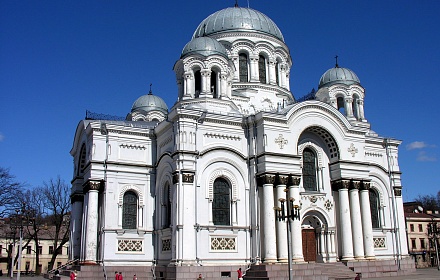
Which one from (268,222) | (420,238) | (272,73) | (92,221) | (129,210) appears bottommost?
(420,238)

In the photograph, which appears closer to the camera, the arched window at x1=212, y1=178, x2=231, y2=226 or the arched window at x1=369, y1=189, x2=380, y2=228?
the arched window at x1=212, y1=178, x2=231, y2=226

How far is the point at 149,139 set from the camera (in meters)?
27.9

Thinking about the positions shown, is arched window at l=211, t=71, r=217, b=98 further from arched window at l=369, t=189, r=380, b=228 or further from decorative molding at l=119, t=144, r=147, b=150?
arched window at l=369, t=189, r=380, b=228

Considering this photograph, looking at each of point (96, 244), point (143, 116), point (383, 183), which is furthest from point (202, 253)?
point (143, 116)

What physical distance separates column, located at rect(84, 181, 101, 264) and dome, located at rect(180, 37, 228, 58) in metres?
9.76

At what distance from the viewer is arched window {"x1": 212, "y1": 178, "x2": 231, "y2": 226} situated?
25.1 metres

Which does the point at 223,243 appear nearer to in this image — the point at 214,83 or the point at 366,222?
the point at 366,222

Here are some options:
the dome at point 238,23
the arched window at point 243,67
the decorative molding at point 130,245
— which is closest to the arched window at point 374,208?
the arched window at point 243,67

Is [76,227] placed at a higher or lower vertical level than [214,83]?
lower

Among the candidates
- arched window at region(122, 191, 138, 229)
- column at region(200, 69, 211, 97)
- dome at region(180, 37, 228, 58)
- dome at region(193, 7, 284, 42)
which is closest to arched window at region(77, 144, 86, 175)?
arched window at region(122, 191, 138, 229)

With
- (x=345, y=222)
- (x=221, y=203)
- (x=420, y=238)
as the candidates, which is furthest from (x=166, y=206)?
(x=420, y=238)

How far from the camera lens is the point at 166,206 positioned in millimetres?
26156

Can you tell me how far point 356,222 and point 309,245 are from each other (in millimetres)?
2987

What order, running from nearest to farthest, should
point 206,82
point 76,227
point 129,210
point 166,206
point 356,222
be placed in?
point 166,206 < point 129,210 < point 356,222 < point 206,82 < point 76,227
